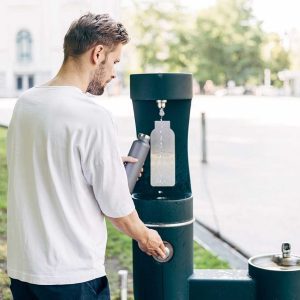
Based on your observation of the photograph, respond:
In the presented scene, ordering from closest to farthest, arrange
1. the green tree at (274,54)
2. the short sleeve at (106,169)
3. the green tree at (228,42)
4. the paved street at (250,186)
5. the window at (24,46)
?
the short sleeve at (106,169), the paved street at (250,186), the window at (24,46), the green tree at (228,42), the green tree at (274,54)

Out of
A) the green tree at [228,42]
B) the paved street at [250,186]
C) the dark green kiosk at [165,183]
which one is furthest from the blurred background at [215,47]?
the dark green kiosk at [165,183]

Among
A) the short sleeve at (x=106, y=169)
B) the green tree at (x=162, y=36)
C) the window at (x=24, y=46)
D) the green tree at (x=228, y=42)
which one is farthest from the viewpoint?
the green tree at (x=228, y=42)

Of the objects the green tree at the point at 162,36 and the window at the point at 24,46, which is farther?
the green tree at the point at 162,36

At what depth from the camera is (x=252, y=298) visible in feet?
10.7

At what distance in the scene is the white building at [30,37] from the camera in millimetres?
40856

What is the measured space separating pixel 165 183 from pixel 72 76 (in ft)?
4.31

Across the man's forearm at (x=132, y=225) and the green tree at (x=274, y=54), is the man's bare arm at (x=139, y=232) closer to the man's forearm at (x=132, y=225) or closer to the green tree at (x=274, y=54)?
the man's forearm at (x=132, y=225)

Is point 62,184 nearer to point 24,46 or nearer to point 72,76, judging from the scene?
point 72,76

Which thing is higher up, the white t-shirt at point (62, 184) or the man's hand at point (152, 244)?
the white t-shirt at point (62, 184)

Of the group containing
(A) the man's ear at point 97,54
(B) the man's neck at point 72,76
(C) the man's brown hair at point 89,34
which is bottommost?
(B) the man's neck at point 72,76

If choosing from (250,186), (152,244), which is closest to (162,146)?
(152,244)

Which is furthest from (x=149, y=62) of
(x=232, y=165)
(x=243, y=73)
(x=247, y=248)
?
(x=247, y=248)

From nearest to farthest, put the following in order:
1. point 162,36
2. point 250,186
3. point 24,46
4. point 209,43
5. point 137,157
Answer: point 137,157 → point 250,186 → point 24,46 → point 162,36 → point 209,43

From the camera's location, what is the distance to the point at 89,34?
2.04 m
